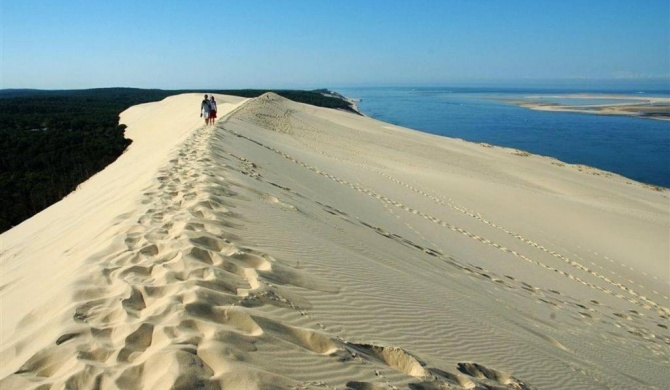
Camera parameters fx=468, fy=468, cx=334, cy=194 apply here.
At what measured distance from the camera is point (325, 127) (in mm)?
29266

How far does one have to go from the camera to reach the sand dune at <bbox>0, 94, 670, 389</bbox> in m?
2.66

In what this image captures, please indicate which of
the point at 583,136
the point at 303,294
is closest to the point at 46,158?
the point at 303,294

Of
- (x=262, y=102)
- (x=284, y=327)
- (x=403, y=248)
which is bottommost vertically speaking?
(x=403, y=248)

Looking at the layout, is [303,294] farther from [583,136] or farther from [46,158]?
[583,136]

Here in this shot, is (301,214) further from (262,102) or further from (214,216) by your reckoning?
(262,102)

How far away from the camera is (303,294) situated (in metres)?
3.74

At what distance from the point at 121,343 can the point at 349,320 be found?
1.56 m

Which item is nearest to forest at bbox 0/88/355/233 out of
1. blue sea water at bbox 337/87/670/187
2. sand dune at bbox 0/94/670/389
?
sand dune at bbox 0/94/670/389

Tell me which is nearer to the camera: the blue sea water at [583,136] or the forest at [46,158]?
the forest at [46,158]

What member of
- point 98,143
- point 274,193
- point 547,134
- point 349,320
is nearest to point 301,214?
point 274,193

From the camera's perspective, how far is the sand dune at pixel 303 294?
2.66 m

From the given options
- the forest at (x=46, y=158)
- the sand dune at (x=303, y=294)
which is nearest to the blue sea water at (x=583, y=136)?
the sand dune at (x=303, y=294)

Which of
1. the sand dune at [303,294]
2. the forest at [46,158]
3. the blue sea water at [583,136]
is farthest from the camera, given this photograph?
the blue sea water at [583,136]

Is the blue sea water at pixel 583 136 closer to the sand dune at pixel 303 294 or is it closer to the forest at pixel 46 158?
the sand dune at pixel 303 294
